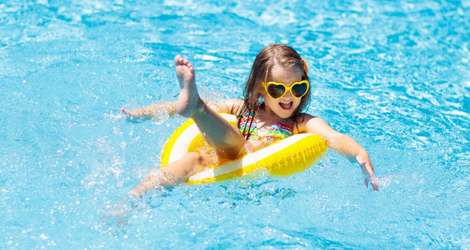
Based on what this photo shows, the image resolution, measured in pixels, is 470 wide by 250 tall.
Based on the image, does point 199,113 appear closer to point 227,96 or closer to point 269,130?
point 269,130

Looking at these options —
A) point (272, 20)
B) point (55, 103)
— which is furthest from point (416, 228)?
point (272, 20)

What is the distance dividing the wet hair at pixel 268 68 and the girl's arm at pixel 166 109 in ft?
0.40

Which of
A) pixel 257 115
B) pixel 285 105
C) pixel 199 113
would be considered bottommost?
pixel 257 115

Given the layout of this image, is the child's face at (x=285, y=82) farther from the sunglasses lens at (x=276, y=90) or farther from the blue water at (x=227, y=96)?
the blue water at (x=227, y=96)

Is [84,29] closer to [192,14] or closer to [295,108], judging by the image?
[192,14]

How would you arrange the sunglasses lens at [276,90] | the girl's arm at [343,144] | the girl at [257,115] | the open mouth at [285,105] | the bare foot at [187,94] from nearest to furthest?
1. the bare foot at [187,94]
2. the girl at [257,115]
3. the girl's arm at [343,144]
4. the sunglasses lens at [276,90]
5. the open mouth at [285,105]

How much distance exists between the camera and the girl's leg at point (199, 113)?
A: 3.21 m

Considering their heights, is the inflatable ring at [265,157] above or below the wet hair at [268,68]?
below

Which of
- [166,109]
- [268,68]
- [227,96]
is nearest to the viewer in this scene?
[268,68]

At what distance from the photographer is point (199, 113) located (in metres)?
3.27

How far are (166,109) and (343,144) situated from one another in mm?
1518

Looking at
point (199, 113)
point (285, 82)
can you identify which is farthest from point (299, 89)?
point (199, 113)

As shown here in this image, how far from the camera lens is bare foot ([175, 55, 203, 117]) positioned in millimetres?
3191

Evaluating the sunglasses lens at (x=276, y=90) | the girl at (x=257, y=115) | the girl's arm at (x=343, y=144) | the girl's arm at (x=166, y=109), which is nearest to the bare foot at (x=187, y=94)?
the girl at (x=257, y=115)
